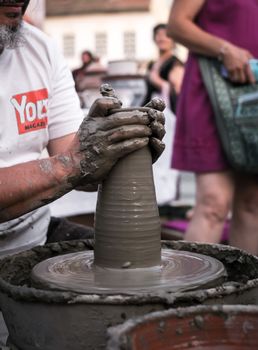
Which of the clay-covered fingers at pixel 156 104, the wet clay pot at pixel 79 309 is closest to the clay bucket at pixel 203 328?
the wet clay pot at pixel 79 309

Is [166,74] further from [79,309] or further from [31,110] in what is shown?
[79,309]

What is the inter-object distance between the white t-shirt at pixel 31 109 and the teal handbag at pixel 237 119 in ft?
2.12

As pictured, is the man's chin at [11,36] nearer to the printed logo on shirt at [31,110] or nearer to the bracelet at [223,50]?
the printed logo on shirt at [31,110]

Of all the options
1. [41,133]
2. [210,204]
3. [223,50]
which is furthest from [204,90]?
[41,133]

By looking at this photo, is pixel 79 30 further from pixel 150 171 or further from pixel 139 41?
pixel 150 171

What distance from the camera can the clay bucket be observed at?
108cm

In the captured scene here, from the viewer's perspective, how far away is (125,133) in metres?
1.35

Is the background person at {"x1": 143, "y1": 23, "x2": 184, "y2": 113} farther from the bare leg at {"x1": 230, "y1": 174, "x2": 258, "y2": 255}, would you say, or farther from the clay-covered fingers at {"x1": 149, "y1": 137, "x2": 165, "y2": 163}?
the clay-covered fingers at {"x1": 149, "y1": 137, "x2": 165, "y2": 163}

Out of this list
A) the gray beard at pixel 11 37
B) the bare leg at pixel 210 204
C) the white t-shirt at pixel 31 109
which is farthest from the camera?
the bare leg at pixel 210 204

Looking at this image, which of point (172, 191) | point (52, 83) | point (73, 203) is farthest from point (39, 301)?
point (172, 191)

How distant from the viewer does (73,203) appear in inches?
134

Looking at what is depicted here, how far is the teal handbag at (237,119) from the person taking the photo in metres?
2.38

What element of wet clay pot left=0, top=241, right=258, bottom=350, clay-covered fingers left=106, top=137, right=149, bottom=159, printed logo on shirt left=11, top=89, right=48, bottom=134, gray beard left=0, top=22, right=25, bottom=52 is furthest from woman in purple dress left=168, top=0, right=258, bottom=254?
wet clay pot left=0, top=241, right=258, bottom=350

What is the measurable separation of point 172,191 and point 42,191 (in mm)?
3370
